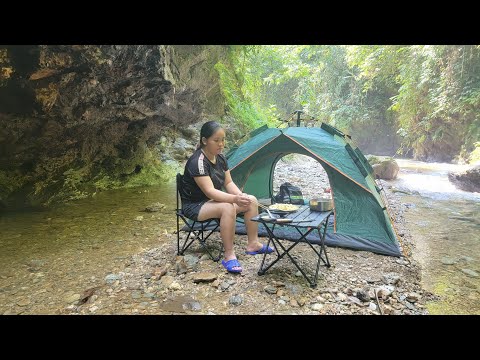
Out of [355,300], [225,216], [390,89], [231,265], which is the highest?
[390,89]

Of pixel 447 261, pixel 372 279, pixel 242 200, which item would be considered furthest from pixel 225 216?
pixel 447 261

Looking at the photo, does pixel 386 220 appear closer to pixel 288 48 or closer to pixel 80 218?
pixel 80 218

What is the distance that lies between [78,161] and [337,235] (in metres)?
6.33

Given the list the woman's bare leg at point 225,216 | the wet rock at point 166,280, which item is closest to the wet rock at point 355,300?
the woman's bare leg at point 225,216

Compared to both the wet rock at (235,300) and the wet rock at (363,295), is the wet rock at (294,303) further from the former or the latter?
the wet rock at (363,295)

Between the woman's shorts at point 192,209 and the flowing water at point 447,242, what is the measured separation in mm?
2547

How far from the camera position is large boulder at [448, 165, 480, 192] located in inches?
373

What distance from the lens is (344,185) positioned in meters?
4.50

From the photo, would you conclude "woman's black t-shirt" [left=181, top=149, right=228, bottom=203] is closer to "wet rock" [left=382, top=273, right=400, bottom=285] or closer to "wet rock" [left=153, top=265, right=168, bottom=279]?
"wet rock" [left=153, top=265, right=168, bottom=279]

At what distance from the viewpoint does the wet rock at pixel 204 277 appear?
327cm

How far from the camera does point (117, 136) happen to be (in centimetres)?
827

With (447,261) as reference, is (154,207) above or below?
above

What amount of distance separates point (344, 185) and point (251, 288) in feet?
7.17

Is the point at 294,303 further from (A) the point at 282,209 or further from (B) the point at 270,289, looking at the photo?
(A) the point at 282,209
